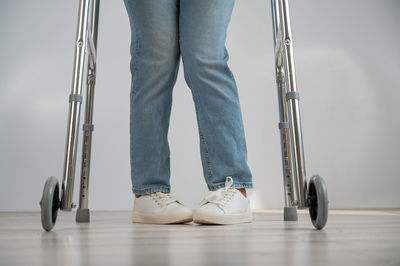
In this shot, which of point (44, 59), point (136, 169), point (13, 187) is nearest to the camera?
point (136, 169)

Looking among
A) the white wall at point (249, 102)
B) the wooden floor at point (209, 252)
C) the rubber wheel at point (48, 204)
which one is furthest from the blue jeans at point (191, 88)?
the white wall at point (249, 102)

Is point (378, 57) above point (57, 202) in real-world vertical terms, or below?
above

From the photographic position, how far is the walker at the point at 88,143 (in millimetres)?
720

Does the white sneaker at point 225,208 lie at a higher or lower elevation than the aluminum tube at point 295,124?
lower

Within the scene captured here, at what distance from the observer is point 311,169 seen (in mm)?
2576

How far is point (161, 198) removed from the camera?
0.98 m

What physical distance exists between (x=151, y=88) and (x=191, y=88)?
10 centimetres

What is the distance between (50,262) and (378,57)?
288cm

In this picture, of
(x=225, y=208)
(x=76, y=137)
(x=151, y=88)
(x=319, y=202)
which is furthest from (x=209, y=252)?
(x=151, y=88)

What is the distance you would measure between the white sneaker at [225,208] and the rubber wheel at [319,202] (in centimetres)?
19

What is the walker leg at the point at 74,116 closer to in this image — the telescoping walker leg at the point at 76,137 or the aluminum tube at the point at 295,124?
the telescoping walker leg at the point at 76,137

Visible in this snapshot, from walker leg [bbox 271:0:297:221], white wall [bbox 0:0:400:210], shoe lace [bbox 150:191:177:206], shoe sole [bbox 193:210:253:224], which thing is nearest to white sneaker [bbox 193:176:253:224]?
shoe sole [bbox 193:210:253:224]

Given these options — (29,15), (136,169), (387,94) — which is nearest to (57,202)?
(136,169)

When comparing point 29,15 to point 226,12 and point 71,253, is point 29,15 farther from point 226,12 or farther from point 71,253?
point 71,253
